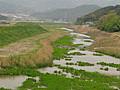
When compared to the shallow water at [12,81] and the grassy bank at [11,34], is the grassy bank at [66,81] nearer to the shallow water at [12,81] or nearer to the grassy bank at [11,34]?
the shallow water at [12,81]

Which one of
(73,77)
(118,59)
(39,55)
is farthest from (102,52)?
(73,77)

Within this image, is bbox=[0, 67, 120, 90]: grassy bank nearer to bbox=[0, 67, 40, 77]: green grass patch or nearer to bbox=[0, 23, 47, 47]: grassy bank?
bbox=[0, 67, 40, 77]: green grass patch

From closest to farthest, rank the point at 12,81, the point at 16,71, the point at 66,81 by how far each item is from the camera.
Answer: the point at 66,81 < the point at 12,81 < the point at 16,71

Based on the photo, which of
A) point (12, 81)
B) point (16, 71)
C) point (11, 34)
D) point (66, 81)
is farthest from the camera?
point (11, 34)

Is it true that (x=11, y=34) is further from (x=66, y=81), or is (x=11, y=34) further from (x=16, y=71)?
(x=66, y=81)

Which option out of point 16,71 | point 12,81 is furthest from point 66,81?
point 16,71

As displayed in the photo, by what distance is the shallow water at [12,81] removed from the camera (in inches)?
1583

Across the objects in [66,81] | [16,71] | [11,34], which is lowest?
[11,34]

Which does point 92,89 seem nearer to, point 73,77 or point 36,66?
point 73,77

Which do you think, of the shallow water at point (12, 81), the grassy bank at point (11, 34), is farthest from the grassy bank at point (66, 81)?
the grassy bank at point (11, 34)

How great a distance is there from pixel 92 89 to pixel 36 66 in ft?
55.4

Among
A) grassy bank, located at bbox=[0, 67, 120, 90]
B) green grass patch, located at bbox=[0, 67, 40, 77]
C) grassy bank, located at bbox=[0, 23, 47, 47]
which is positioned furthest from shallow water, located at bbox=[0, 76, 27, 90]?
grassy bank, located at bbox=[0, 23, 47, 47]

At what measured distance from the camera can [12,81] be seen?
4312cm

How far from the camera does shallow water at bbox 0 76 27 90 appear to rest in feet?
132
